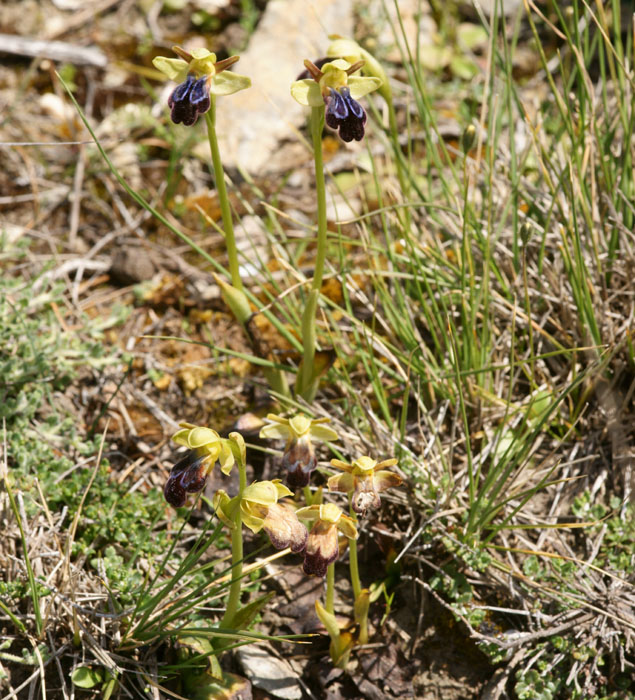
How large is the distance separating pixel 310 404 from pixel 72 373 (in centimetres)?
83

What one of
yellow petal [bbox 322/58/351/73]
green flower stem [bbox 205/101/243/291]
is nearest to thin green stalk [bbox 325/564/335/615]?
green flower stem [bbox 205/101/243/291]

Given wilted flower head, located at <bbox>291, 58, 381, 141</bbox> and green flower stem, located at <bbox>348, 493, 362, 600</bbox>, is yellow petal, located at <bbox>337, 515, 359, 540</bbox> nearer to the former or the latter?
green flower stem, located at <bbox>348, 493, 362, 600</bbox>

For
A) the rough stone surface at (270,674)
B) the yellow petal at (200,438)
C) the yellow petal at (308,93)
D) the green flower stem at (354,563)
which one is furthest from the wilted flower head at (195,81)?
the rough stone surface at (270,674)

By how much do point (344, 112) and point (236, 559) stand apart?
1.12 meters

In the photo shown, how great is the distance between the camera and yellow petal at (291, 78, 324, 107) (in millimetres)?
1771

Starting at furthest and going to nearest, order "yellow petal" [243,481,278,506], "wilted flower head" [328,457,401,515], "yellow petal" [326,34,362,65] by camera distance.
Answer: "yellow petal" [326,34,362,65] < "wilted flower head" [328,457,401,515] < "yellow petal" [243,481,278,506]

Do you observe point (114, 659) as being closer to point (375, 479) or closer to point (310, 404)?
point (375, 479)

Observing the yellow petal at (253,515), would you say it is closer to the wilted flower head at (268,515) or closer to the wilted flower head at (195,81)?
the wilted flower head at (268,515)

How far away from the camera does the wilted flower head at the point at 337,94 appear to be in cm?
175

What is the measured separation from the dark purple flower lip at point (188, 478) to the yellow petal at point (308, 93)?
0.92 m

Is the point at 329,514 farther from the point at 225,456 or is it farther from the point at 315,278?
the point at 315,278

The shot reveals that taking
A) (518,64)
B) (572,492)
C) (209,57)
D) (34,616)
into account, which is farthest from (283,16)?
(34,616)

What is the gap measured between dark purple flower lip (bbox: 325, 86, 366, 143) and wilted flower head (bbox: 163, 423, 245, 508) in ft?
2.67

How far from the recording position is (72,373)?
2424 millimetres
